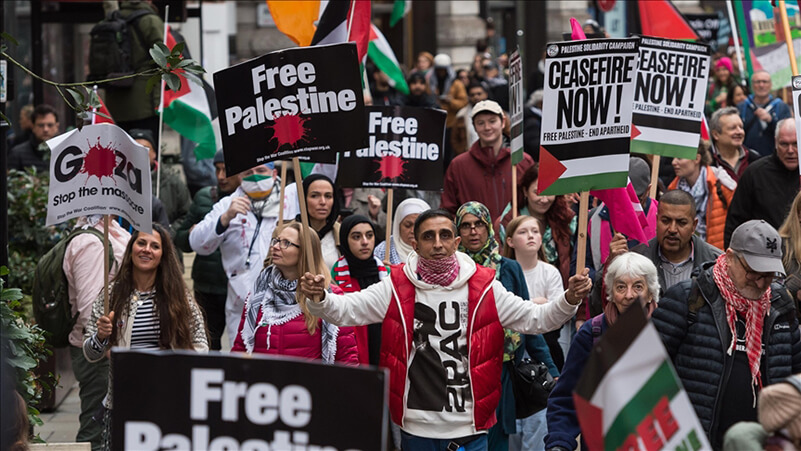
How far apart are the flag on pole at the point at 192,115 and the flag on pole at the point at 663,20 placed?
4321mm

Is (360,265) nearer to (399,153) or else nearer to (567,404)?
(399,153)

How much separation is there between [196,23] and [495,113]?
20.7ft

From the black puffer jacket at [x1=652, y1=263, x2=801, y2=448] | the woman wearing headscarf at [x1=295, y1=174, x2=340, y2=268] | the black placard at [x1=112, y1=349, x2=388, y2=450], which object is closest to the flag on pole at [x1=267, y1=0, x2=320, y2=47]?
the woman wearing headscarf at [x1=295, y1=174, x2=340, y2=268]

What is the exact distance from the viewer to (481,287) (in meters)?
6.43

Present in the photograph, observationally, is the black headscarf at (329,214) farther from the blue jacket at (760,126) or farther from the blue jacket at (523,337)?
the blue jacket at (760,126)

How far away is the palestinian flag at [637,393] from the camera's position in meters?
4.17

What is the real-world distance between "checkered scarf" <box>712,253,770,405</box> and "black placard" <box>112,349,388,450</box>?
2097 mm

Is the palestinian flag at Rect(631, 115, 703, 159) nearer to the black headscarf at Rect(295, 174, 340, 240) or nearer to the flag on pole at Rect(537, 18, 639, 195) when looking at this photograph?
the black headscarf at Rect(295, 174, 340, 240)

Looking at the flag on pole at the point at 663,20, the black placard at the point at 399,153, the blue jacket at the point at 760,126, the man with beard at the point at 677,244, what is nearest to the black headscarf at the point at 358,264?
the black placard at the point at 399,153

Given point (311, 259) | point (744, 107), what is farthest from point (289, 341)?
point (744, 107)

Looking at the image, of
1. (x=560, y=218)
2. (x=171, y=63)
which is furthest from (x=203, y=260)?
(x=171, y=63)

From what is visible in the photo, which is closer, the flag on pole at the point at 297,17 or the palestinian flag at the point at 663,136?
the palestinian flag at the point at 663,136

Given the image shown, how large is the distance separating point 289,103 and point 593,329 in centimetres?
185

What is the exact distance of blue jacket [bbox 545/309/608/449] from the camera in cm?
599
